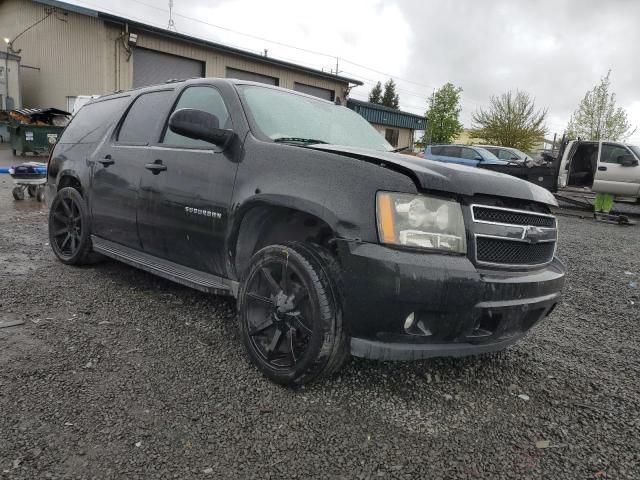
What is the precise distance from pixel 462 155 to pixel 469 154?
274 mm

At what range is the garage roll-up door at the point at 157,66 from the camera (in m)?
18.4

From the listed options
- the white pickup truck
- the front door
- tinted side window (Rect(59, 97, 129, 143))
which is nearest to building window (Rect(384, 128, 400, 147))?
the white pickup truck

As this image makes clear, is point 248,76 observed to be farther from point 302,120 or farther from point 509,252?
point 509,252

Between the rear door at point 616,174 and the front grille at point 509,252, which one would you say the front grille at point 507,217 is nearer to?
the front grille at point 509,252

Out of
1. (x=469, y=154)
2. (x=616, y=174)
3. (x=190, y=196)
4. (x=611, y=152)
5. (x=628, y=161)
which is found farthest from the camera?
(x=469, y=154)

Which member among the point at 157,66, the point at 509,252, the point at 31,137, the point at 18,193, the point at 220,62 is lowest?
the point at 18,193

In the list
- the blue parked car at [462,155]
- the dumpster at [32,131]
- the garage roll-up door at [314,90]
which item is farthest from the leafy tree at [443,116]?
the dumpster at [32,131]

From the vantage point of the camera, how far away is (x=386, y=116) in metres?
33.5

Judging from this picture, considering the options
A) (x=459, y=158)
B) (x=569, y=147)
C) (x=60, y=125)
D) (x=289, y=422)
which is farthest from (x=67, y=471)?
(x=60, y=125)

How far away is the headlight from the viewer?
7.04 ft

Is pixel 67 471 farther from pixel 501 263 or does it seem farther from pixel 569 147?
pixel 569 147

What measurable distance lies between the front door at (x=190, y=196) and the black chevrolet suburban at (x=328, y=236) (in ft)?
0.04

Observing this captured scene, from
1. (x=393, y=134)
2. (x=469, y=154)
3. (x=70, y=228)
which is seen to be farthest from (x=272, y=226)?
(x=393, y=134)

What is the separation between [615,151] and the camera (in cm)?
1255
